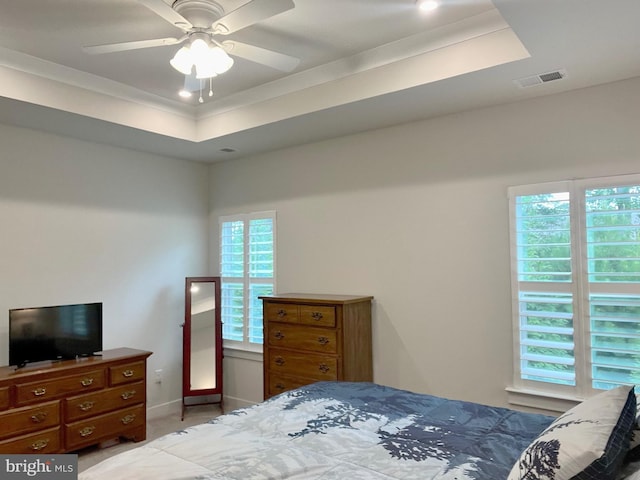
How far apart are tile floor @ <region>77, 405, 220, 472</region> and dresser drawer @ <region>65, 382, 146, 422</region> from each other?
33 cm

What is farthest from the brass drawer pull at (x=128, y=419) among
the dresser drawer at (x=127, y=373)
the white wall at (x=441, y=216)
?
the white wall at (x=441, y=216)

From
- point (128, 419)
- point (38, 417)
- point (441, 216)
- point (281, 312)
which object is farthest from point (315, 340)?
point (38, 417)

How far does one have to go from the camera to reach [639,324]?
2.74 meters

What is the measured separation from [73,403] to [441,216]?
10.5 feet

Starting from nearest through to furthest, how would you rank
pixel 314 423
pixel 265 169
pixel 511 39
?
1. pixel 314 423
2. pixel 511 39
3. pixel 265 169

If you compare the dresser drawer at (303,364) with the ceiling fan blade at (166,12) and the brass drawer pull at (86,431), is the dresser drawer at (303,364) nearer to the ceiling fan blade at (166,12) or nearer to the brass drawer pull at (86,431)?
the brass drawer pull at (86,431)

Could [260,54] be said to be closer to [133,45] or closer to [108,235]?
[133,45]

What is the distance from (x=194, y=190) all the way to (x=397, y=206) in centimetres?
249

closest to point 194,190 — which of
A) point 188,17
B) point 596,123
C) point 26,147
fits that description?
point 26,147

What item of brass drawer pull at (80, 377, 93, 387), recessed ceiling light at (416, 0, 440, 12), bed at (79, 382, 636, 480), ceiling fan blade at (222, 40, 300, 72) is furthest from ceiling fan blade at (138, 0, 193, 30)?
brass drawer pull at (80, 377, 93, 387)

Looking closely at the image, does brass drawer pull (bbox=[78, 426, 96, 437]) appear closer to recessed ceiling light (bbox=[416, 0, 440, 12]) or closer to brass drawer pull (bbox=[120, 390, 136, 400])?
brass drawer pull (bbox=[120, 390, 136, 400])

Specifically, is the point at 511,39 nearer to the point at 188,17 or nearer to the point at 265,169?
the point at 188,17

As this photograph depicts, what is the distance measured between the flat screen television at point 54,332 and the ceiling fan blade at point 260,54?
8.39 ft

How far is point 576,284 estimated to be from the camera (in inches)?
116
